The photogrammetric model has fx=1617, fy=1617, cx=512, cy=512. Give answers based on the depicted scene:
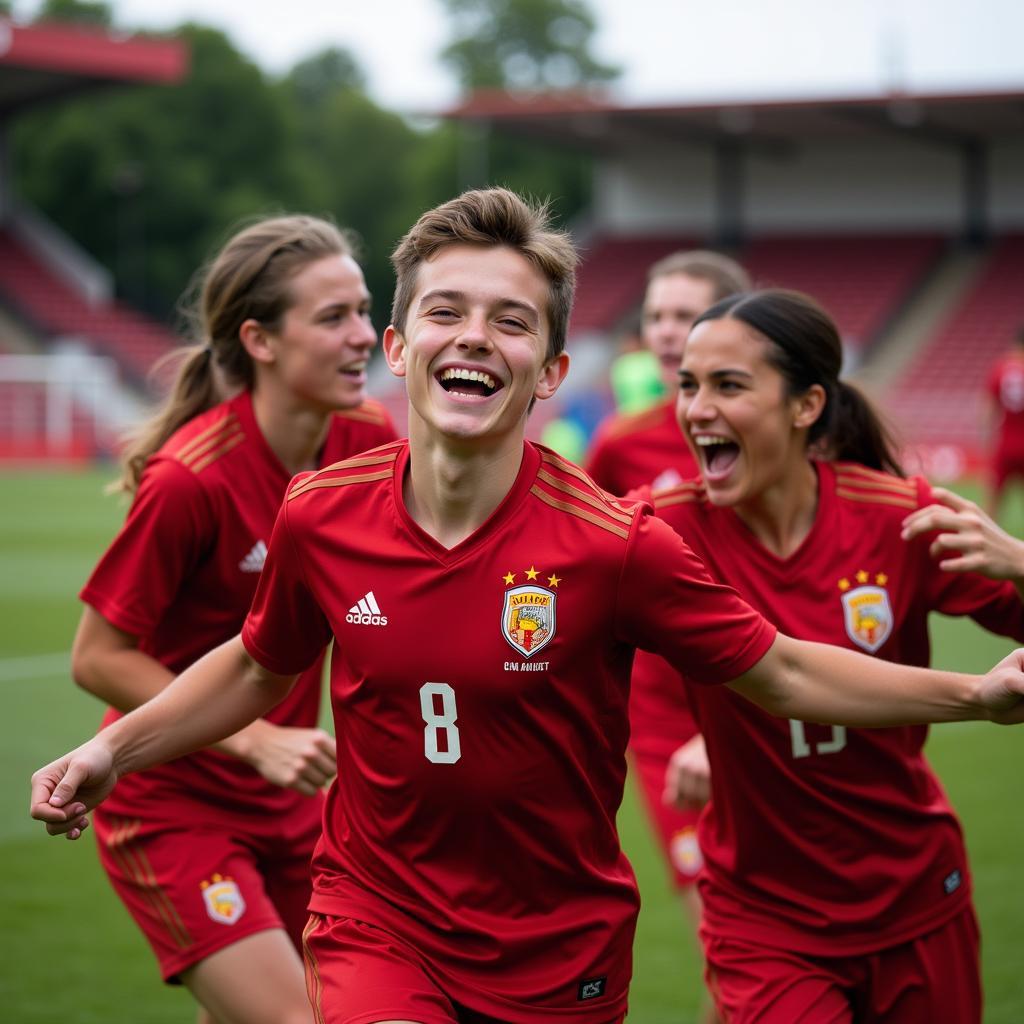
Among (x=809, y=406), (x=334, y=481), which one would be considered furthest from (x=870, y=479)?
(x=334, y=481)

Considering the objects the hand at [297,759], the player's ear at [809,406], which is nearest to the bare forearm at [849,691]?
the player's ear at [809,406]

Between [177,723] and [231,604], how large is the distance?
902mm

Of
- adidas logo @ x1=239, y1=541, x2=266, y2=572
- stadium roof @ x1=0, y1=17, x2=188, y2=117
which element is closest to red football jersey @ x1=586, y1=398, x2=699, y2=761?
adidas logo @ x1=239, y1=541, x2=266, y2=572

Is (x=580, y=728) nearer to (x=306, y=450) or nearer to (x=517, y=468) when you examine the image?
(x=517, y=468)

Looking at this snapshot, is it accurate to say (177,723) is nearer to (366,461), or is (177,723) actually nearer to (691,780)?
(366,461)

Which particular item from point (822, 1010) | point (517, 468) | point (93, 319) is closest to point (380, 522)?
point (517, 468)

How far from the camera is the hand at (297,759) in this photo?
365 cm

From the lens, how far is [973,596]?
3.67 metres

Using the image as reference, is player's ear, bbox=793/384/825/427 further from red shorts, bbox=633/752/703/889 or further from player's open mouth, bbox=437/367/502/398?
red shorts, bbox=633/752/703/889

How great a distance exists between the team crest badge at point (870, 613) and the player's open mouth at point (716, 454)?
40 cm

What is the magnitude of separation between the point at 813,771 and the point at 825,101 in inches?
1278

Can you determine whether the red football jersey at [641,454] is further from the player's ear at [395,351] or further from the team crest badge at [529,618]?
the team crest badge at [529,618]

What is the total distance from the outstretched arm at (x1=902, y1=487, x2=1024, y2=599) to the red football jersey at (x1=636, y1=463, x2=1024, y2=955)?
0.21m

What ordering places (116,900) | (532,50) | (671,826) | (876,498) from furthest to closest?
1. (532,50)
2. (116,900)
3. (671,826)
4. (876,498)
